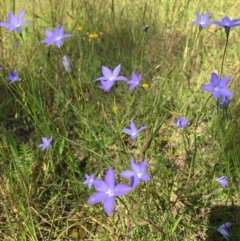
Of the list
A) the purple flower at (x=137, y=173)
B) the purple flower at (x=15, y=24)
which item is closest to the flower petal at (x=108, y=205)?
the purple flower at (x=137, y=173)

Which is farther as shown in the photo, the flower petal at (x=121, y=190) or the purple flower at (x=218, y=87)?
the purple flower at (x=218, y=87)

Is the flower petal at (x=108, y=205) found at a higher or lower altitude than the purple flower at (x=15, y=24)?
lower

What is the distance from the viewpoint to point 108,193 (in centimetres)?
98

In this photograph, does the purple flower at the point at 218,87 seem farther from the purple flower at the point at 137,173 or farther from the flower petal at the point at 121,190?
the flower petal at the point at 121,190

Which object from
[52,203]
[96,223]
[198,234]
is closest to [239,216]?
[198,234]

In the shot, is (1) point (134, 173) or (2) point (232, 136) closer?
(1) point (134, 173)

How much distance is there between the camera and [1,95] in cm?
232

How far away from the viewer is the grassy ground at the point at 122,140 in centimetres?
150

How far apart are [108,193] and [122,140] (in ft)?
1.45

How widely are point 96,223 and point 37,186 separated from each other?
1.02 feet

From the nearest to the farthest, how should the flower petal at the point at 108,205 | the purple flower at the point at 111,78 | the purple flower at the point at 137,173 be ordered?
the flower petal at the point at 108,205, the purple flower at the point at 137,173, the purple flower at the point at 111,78

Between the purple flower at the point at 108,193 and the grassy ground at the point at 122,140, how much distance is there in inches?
4.7

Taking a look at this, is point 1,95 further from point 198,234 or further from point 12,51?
point 198,234

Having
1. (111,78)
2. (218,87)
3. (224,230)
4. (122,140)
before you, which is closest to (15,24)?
(111,78)
